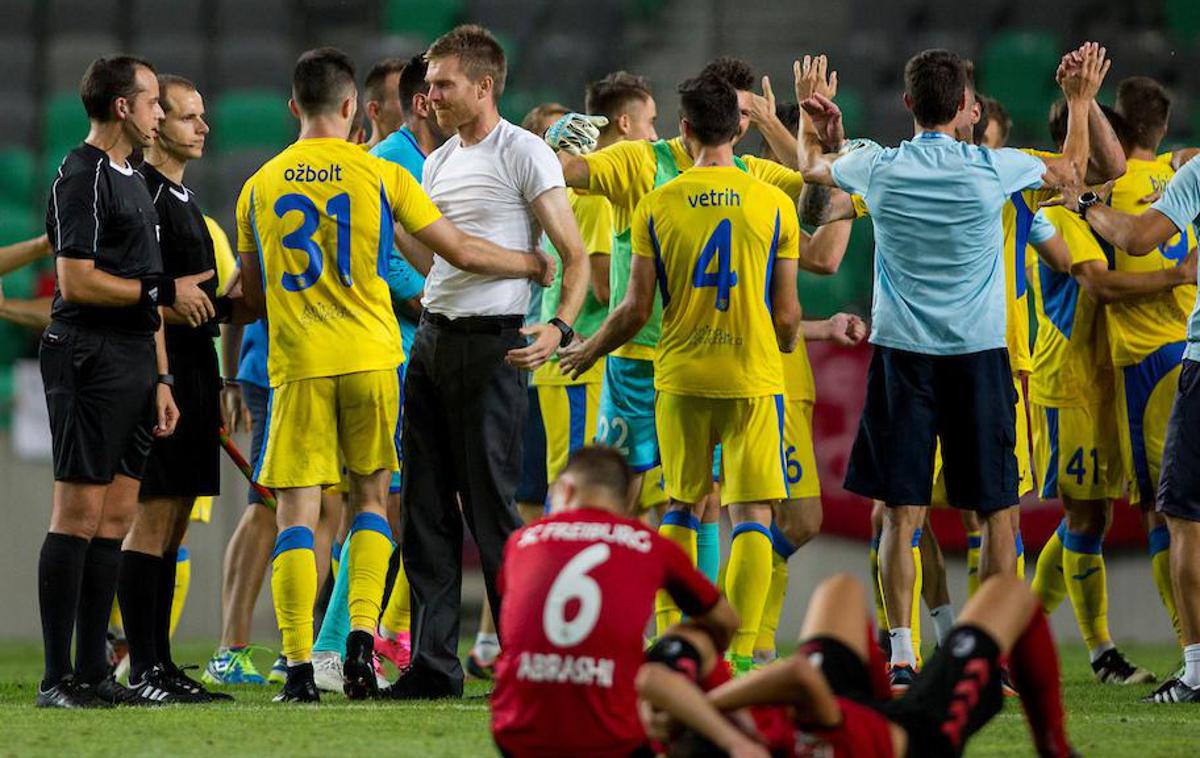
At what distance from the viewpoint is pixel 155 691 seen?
19.8 feet

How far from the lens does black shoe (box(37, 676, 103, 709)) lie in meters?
5.66

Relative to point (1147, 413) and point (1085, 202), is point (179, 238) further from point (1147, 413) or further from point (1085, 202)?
point (1147, 413)

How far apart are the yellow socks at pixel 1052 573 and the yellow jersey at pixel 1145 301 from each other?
813 mm

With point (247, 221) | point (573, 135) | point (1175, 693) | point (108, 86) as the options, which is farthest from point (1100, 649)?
point (108, 86)

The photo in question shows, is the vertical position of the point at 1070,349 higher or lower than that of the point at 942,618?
higher

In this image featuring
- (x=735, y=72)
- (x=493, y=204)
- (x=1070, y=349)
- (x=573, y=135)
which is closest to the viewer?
(x=493, y=204)

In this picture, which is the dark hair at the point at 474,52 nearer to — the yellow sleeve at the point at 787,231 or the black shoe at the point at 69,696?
the yellow sleeve at the point at 787,231

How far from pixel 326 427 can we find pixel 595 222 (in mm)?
2436

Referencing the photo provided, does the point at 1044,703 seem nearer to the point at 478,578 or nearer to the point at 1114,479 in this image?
the point at 1114,479

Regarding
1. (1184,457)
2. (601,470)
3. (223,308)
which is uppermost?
(223,308)

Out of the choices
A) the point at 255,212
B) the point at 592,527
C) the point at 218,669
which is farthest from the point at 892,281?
the point at 218,669

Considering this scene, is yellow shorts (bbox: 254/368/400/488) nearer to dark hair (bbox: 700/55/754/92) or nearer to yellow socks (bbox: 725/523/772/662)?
yellow socks (bbox: 725/523/772/662)

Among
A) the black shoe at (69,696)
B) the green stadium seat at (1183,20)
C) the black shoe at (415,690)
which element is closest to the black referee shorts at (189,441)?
the black shoe at (69,696)

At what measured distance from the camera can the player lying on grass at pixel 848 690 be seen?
3.36 m
